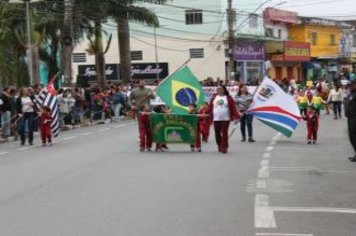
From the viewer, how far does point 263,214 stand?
8.76 m

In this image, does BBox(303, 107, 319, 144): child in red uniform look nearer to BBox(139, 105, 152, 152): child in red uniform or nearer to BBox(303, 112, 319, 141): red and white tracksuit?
BBox(303, 112, 319, 141): red and white tracksuit

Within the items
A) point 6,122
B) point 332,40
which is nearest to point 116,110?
point 6,122

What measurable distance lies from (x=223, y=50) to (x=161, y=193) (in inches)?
1879

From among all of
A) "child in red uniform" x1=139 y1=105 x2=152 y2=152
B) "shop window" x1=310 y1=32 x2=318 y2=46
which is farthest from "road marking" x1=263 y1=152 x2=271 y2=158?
"shop window" x1=310 y1=32 x2=318 y2=46

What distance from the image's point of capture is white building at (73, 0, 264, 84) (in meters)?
57.8

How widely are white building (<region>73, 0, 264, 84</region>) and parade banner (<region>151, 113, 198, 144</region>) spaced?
40083 millimetres

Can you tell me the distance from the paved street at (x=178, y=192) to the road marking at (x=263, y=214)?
1 centimetres

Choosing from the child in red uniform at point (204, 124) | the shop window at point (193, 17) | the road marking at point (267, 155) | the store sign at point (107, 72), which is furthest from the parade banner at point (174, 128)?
the store sign at point (107, 72)

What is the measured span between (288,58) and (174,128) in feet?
161

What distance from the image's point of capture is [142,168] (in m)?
13.6

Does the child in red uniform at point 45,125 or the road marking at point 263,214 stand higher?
the child in red uniform at point 45,125

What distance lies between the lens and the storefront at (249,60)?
191 feet

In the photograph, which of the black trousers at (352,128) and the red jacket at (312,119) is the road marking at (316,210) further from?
the red jacket at (312,119)

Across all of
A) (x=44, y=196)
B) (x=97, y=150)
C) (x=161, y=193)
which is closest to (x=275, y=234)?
(x=161, y=193)
